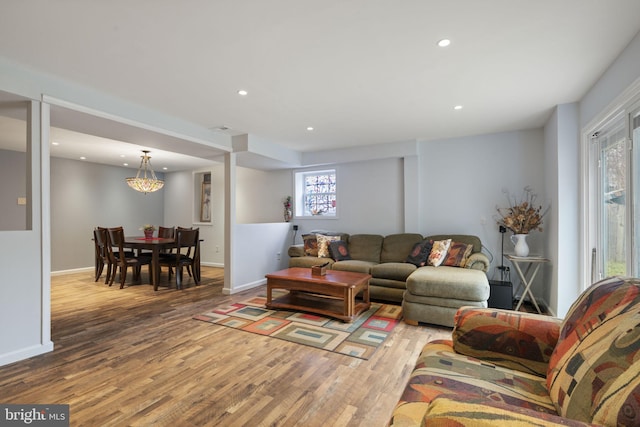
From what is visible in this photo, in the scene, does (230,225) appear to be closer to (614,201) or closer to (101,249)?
(101,249)

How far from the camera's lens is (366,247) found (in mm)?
4992

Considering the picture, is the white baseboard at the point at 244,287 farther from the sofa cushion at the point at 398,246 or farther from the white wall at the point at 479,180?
the white wall at the point at 479,180

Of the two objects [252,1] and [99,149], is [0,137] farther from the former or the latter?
[252,1]

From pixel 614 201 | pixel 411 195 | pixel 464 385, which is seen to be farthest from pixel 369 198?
pixel 464 385

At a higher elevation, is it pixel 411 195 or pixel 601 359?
pixel 411 195

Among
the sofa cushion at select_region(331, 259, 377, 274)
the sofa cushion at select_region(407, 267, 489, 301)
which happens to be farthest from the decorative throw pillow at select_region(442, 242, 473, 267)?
the sofa cushion at select_region(331, 259, 377, 274)

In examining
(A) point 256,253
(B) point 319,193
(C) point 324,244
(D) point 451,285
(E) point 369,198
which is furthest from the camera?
(B) point 319,193

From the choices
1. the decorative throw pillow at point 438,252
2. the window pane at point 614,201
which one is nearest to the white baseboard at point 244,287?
the decorative throw pillow at point 438,252

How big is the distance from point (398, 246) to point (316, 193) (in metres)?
2.11

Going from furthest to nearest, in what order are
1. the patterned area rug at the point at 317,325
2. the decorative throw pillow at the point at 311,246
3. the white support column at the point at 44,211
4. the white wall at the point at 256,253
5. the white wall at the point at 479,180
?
the decorative throw pillow at the point at 311,246 → the white wall at the point at 256,253 → the white wall at the point at 479,180 → the patterned area rug at the point at 317,325 → the white support column at the point at 44,211

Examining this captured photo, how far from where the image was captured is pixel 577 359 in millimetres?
1150

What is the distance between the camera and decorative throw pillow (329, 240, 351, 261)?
4867mm

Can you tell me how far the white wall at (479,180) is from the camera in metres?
4.25

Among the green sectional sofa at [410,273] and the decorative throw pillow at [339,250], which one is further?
the decorative throw pillow at [339,250]
